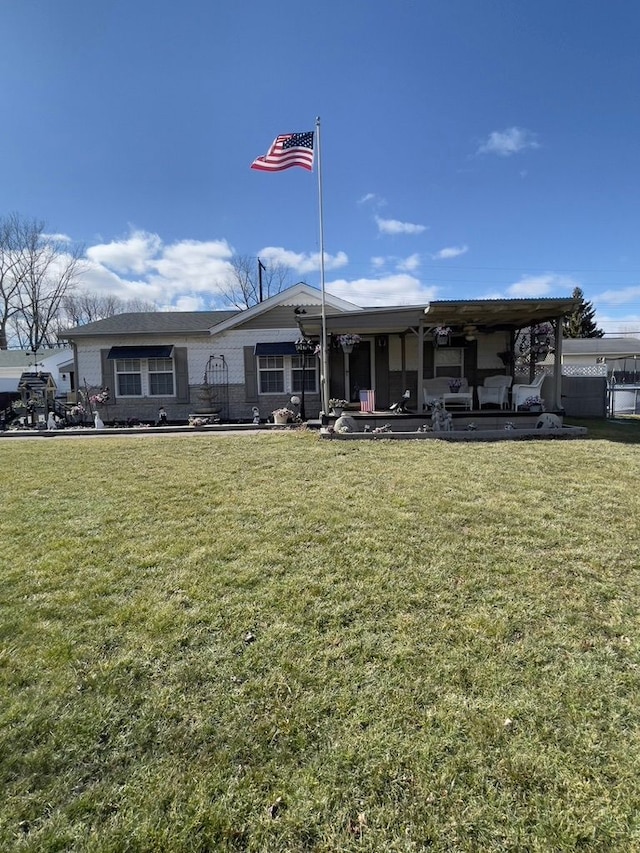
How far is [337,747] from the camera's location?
1.70 meters

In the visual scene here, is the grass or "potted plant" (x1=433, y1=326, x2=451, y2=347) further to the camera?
"potted plant" (x1=433, y1=326, x2=451, y2=347)

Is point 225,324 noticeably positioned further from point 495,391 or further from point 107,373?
point 495,391

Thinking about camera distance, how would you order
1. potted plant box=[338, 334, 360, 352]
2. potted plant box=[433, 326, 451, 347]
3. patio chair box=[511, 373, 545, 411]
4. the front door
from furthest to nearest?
the front door → potted plant box=[338, 334, 360, 352] → potted plant box=[433, 326, 451, 347] → patio chair box=[511, 373, 545, 411]

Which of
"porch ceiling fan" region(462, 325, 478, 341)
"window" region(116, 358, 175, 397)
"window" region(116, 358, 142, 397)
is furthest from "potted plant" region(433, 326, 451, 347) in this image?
"window" region(116, 358, 142, 397)

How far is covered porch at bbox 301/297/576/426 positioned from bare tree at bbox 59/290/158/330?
3442 cm

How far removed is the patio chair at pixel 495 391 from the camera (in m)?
11.0

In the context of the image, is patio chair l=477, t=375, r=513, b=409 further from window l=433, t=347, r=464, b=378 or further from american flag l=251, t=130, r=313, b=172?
american flag l=251, t=130, r=313, b=172

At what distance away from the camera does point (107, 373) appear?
14156mm

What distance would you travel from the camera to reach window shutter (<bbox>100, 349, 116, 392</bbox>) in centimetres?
1412

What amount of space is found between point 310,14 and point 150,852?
1210 centimetres

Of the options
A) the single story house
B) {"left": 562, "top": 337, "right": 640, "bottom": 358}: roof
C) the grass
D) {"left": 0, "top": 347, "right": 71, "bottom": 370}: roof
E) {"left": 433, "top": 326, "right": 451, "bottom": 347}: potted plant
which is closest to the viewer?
the grass

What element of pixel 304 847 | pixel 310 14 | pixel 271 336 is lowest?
pixel 304 847

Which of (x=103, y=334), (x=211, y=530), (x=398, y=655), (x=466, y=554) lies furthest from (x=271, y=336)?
(x=398, y=655)

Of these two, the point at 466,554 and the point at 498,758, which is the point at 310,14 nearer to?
the point at 466,554
